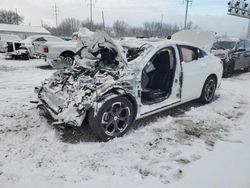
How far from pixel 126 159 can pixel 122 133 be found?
66 centimetres

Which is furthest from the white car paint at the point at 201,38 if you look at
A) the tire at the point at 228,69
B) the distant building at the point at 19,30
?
the distant building at the point at 19,30

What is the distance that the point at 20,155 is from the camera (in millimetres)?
3223

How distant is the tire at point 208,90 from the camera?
5.51 metres

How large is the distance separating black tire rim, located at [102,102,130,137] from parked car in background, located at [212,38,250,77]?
6.97 m

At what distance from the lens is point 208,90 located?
566 cm

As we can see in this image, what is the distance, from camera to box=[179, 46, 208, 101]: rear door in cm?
477

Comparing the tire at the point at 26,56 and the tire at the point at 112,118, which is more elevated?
the tire at the point at 26,56

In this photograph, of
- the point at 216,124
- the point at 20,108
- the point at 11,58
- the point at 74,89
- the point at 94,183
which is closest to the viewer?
the point at 94,183

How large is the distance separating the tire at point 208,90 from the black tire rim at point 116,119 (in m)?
Answer: 2.56

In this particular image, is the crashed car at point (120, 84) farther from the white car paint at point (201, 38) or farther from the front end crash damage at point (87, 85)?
the white car paint at point (201, 38)

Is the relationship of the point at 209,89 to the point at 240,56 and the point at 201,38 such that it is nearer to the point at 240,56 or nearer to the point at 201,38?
the point at 201,38

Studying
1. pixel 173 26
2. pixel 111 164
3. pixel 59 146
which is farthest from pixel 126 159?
pixel 173 26

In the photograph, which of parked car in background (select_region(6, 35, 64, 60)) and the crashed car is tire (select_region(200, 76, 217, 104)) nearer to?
the crashed car

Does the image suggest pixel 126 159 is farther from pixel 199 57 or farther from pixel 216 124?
pixel 199 57
